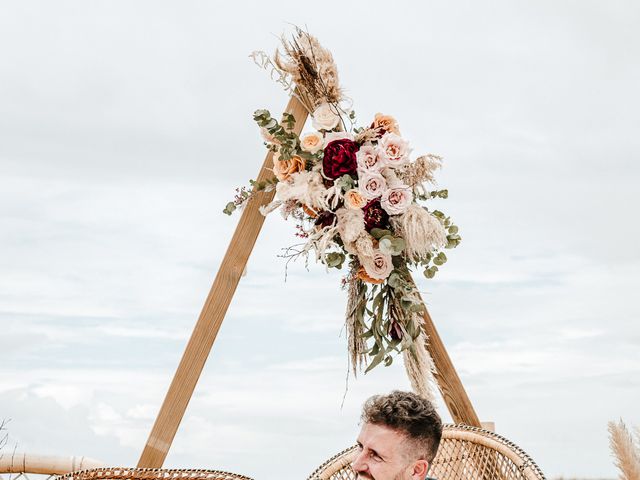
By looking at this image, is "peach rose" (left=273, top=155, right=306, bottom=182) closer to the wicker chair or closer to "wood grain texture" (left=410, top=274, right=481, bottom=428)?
"wood grain texture" (left=410, top=274, right=481, bottom=428)

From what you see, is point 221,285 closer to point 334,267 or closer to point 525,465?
point 334,267

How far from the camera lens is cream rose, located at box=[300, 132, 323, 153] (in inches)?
148

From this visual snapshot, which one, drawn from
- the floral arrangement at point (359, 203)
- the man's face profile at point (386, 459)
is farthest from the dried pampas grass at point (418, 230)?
the man's face profile at point (386, 459)

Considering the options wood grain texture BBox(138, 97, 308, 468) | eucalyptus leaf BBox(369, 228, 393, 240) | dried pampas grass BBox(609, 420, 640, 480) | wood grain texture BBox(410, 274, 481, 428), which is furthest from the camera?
wood grain texture BBox(410, 274, 481, 428)

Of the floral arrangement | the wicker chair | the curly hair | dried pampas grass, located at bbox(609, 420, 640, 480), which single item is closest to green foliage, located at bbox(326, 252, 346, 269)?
the floral arrangement

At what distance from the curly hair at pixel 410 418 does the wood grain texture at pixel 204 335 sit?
1.09 m

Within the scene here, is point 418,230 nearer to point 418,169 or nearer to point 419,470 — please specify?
point 418,169

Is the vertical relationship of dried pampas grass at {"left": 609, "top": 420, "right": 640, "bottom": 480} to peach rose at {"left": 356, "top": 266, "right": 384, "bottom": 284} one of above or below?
below

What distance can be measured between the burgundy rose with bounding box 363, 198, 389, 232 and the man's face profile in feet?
3.86

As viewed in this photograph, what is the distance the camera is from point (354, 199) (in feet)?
12.1

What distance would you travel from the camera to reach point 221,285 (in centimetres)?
374

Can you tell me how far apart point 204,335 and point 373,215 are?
0.96 meters

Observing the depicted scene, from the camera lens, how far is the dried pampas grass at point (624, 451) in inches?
109

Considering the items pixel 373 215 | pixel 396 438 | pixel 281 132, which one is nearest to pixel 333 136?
pixel 281 132
